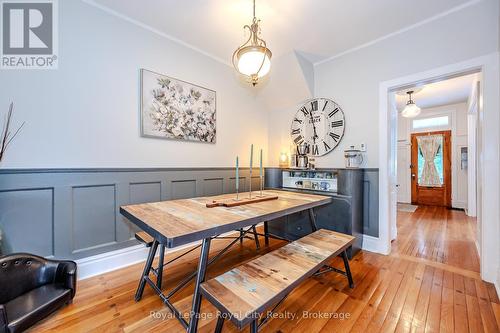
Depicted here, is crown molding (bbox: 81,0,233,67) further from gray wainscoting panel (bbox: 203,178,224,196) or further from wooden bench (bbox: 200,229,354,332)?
wooden bench (bbox: 200,229,354,332)

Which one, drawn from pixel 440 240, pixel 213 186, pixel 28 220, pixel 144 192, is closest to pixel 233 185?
pixel 213 186

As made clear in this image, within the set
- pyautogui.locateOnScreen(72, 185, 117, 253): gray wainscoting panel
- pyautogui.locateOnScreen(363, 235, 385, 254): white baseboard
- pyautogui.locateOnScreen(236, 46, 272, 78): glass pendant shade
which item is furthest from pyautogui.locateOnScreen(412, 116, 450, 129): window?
pyautogui.locateOnScreen(72, 185, 117, 253): gray wainscoting panel

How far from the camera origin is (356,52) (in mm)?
2826

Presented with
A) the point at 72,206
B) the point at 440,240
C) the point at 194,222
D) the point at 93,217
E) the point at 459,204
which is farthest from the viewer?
the point at 459,204

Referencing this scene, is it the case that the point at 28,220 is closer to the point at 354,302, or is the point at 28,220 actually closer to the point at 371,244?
the point at 354,302

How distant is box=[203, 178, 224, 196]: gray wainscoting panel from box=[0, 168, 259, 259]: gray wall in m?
0.52

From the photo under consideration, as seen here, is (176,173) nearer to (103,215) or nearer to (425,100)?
(103,215)

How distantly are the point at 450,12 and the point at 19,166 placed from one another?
4421mm

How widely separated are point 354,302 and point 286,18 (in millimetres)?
2856

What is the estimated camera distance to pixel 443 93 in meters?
4.33

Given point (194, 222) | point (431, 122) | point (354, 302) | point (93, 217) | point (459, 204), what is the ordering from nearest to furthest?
point (194, 222) → point (354, 302) → point (93, 217) → point (459, 204) → point (431, 122)

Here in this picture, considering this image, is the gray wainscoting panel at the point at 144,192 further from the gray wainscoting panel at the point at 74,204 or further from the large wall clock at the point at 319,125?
Answer: the large wall clock at the point at 319,125

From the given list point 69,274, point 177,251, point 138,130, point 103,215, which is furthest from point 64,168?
point 177,251

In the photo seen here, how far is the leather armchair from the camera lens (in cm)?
128
